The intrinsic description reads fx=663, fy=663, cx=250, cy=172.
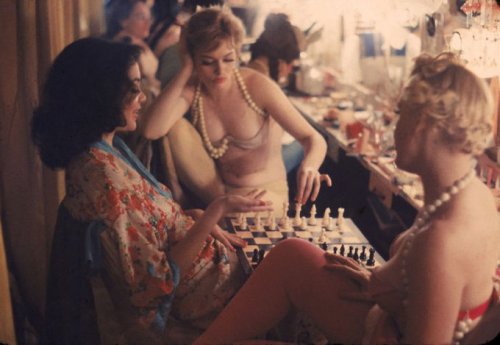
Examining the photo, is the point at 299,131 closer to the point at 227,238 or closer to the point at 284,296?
the point at 227,238

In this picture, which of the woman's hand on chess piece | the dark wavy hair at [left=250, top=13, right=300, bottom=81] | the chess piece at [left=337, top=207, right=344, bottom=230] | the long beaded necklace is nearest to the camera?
the woman's hand on chess piece

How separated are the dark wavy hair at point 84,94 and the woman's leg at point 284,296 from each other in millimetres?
487

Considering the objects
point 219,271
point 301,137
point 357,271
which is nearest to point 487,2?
point 301,137

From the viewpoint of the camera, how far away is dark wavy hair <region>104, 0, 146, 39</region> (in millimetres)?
1650

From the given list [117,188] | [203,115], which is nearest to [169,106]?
[203,115]

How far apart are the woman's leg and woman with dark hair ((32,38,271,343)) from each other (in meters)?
0.15

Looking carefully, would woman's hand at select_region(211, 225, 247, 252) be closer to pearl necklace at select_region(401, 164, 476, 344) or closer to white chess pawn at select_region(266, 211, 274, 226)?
white chess pawn at select_region(266, 211, 274, 226)

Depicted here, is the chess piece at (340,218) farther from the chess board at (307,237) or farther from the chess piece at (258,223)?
the chess piece at (258,223)

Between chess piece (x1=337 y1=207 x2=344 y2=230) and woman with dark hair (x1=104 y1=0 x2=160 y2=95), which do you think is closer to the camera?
woman with dark hair (x1=104 y1=0 x2=160 y2=95)

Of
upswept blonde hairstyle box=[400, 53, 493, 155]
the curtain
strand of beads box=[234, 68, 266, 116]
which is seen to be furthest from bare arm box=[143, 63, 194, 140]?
upswept blonde hairstyle box=[400, 53, 493, 155]

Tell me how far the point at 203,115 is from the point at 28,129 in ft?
1.49

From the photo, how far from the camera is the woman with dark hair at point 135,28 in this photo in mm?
1657

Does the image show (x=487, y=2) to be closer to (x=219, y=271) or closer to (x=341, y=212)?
(x=341, y=212)

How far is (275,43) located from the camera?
2.16 meters
